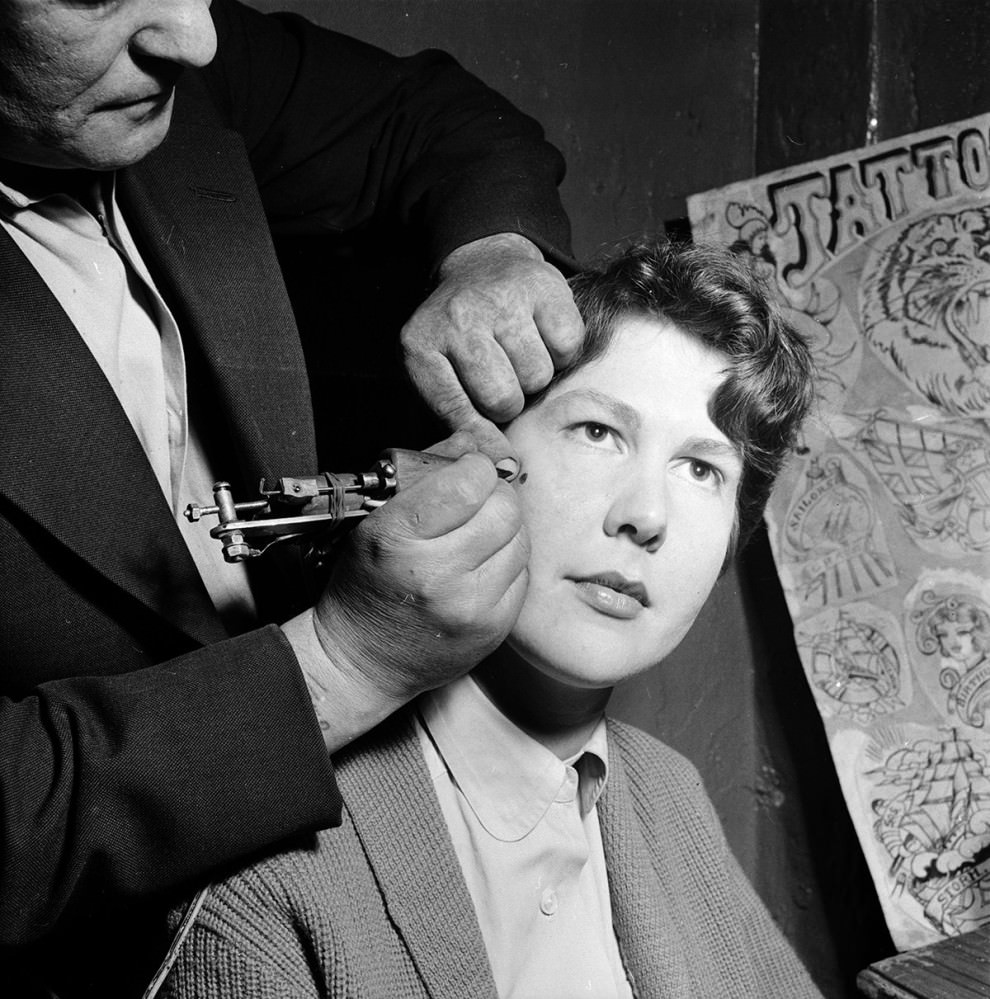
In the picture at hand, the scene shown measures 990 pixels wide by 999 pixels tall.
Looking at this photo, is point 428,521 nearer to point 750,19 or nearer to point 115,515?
point 115,515

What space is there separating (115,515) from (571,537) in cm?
49

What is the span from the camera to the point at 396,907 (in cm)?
120

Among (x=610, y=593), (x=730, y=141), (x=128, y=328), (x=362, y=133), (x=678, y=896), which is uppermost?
(x=730, y=141)

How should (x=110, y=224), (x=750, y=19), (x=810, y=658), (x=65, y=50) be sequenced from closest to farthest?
(x=65, y=50)
(x=110, y=224)
(x=810, y=658)
(x=750, y=19)

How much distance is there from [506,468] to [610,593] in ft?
0.61

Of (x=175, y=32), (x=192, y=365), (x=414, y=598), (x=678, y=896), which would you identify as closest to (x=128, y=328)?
(x=192, y=365)

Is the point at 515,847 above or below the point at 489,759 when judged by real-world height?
below

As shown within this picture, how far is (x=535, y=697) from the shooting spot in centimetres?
138

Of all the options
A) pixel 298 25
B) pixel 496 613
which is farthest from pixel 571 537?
pixel 298 25

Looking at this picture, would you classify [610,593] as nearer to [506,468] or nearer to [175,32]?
[506,468]

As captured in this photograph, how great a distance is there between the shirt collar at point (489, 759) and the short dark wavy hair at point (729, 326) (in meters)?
0.40

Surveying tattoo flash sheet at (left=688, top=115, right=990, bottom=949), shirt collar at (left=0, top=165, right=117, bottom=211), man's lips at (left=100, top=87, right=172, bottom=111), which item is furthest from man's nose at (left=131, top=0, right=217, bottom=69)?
tattoo flash sheet at (left=688, top=115, right=990, bottom=949)

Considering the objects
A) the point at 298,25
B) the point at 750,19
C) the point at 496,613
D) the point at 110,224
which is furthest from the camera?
the point at 750,19

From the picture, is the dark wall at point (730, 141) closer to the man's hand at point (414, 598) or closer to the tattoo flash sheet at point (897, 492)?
the tattoo flash sheet at point (897, 492)
